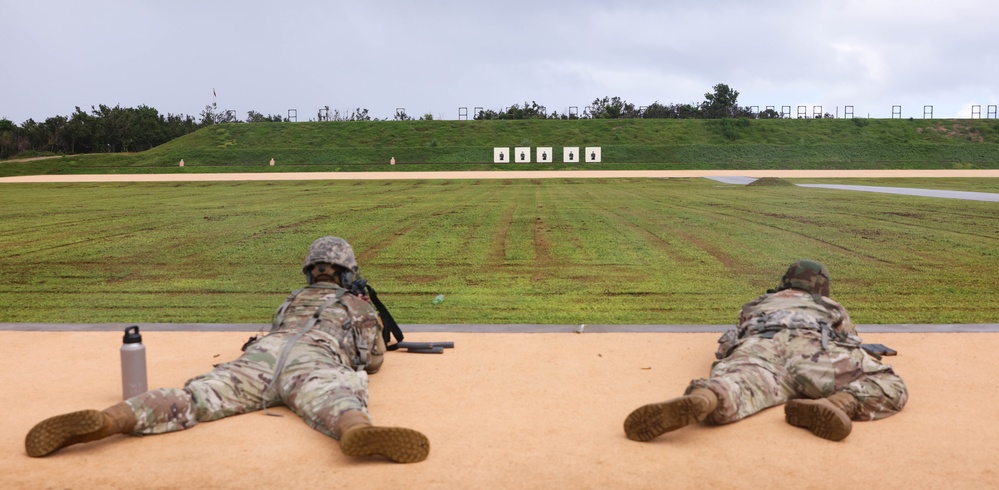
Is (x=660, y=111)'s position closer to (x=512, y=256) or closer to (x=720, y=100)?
(x=720, y=100)

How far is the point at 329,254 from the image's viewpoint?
653 cm

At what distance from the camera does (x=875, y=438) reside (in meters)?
5.15

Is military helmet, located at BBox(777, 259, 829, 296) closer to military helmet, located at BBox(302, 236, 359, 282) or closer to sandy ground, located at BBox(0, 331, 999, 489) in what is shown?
sandy ground, located at BBox(0, 331, 999, 489)

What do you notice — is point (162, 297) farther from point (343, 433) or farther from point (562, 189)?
point (562, 189)

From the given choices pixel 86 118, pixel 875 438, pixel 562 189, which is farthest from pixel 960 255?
pixel 86 118

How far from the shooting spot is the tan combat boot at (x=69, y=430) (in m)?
4.64

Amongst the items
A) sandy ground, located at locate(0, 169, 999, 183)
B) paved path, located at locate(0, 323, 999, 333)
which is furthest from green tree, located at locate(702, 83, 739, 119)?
paved path, located at locate(0, 323, 999, 333)

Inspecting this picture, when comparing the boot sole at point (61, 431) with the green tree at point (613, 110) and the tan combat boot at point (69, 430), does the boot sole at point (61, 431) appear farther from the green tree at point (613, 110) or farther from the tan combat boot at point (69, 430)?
the green tree at point (613, 110)

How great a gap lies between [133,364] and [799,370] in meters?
4.48

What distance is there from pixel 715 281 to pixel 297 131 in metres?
75.5

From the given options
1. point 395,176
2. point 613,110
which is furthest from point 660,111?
point 395,176

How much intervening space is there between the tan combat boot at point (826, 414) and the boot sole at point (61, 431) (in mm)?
4099

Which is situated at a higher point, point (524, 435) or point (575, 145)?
point (575, 145)

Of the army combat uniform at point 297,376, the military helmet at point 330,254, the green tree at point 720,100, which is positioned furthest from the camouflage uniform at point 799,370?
the green tree at point 720,100
